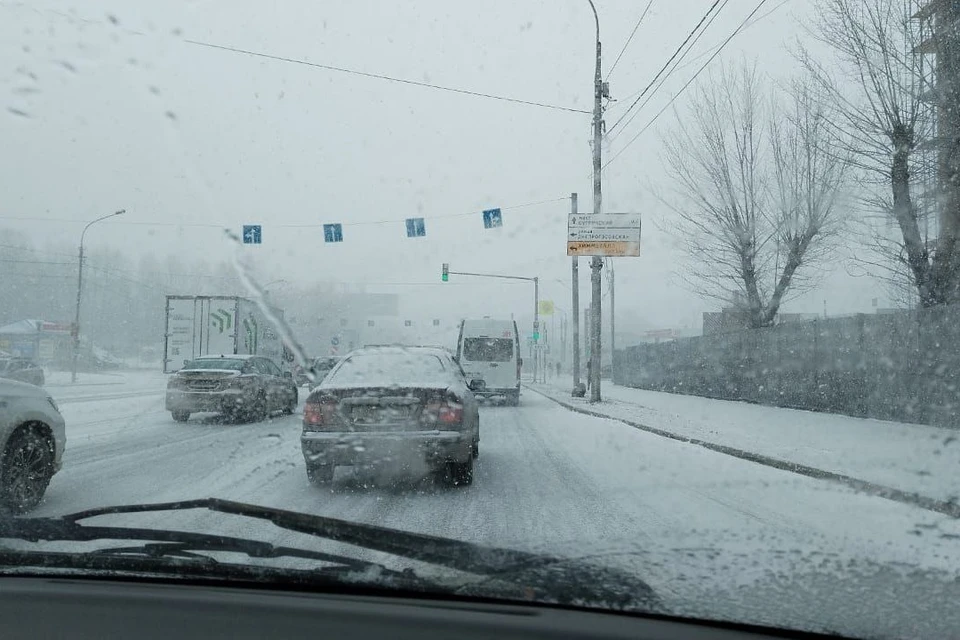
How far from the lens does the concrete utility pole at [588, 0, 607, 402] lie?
22.6 metres

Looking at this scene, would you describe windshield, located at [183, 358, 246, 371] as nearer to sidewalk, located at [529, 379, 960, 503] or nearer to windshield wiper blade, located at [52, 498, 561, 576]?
sidewalk, located at [529, 379, 960, 503]

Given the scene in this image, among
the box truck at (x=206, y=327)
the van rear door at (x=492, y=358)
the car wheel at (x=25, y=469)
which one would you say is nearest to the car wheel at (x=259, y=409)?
the box truck at (x=206, y=327)

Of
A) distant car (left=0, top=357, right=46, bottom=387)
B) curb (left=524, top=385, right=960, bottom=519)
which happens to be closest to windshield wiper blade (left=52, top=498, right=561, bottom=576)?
curb (left=524, top=385, right=960, bottom=519)

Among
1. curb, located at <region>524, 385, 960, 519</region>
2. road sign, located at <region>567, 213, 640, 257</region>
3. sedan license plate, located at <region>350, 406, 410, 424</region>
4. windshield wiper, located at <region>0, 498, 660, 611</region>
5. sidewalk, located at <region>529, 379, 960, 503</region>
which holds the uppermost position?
road sign, located at <region>567, 213, 640, 257</region>

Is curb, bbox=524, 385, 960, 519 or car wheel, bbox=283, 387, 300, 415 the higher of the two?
car wheel, bbox=283, 387, 300, 415

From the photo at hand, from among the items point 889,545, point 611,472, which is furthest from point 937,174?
point 889,545

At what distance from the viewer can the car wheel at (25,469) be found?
5.45 m

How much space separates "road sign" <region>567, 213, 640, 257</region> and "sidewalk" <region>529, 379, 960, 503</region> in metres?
4.87

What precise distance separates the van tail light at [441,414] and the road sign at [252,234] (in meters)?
8.47

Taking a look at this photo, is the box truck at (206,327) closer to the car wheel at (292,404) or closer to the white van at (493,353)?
the car wheel at (292,404)

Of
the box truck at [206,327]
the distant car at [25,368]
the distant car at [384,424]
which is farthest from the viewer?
the box truck at [206,327]

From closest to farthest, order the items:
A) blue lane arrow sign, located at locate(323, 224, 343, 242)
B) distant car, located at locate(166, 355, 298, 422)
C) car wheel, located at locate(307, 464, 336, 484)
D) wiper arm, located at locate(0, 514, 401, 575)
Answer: wiper arm, located at locate(0, 514, 401, 575) < car wheel, located at locate(307, 464, 336, 484) < distant car, located at locate(166, 355, 298, 422) < blue lane arrow sign, located at locate(323, 224, 343, 242)

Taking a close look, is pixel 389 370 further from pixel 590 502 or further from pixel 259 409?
pixel 259 409

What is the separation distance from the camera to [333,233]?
56.0 feet
